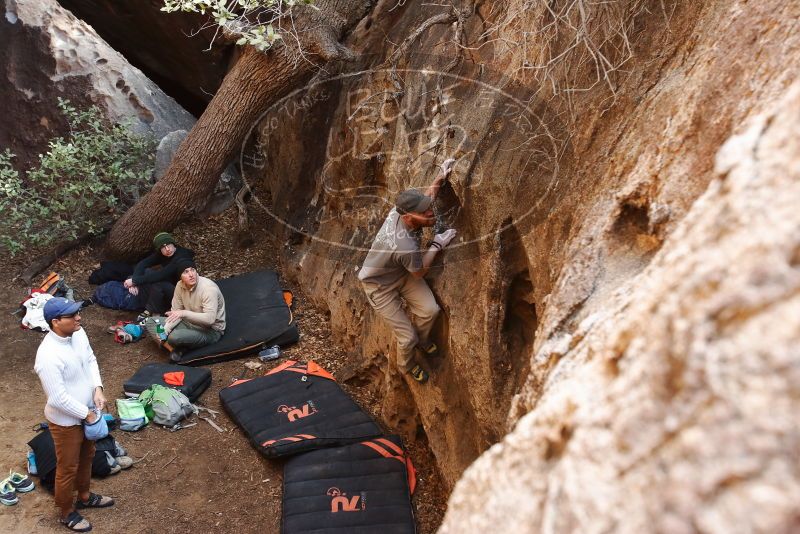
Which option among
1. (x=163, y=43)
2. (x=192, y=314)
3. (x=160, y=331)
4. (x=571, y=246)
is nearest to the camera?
(x=571, y=246)

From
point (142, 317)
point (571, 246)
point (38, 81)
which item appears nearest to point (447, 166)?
point (571, 246)

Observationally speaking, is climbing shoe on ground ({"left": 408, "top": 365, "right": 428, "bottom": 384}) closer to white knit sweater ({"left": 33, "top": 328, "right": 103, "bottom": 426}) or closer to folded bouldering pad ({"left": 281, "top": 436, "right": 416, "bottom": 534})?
folded bouldering pad ({"left": 281, "top": 436, "right": 416, "bottom": 534})

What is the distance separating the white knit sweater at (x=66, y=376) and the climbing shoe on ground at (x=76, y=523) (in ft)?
2.68

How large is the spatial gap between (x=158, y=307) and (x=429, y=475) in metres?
3.74

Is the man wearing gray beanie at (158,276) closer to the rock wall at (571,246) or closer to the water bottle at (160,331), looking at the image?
the water bottle at (160,331)

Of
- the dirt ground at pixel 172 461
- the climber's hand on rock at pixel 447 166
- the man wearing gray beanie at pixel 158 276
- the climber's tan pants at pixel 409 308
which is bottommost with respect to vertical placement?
the dirt ground at pixel 172 461

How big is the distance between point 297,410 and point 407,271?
5.74 ft

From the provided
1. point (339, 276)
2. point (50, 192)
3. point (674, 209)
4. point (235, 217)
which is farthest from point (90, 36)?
point (674, 209)

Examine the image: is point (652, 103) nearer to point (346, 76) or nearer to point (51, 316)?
point (51, 316)

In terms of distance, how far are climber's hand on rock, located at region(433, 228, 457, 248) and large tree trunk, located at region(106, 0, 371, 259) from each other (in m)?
3.02

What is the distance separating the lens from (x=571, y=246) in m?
3.16

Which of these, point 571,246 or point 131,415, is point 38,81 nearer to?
point 131,415

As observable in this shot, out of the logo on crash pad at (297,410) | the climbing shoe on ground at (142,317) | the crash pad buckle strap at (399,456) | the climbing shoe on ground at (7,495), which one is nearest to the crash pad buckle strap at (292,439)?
the logo on crash pad at (297,410)

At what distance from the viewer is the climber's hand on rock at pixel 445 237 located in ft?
15.8
